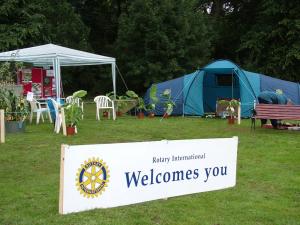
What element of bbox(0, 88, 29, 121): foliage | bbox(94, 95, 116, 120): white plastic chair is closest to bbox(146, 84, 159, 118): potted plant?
bbox(94, 95, 116, 120): white plastic chair

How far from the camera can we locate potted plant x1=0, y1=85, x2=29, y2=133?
410 inches

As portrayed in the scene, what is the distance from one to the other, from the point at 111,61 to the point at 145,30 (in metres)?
9.80

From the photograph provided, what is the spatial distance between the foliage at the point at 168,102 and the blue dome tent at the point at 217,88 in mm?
237

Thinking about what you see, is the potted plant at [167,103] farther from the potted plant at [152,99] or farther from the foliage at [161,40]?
the foliage at [161,40]

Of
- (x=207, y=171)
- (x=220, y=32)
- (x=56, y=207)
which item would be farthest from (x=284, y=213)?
(x=220, y=32)

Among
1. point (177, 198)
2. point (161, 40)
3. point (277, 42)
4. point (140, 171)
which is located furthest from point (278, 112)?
point (277, 42)

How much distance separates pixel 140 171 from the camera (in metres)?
4.62

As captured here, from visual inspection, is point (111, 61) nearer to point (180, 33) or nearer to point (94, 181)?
point (180, 33)

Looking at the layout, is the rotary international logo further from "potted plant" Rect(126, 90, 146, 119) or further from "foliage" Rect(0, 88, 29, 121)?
"potted plant" Rect(126, 90, 146, 119)

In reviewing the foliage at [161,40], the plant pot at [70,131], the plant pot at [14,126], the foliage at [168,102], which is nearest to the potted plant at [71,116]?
the plant pot at [70,131]

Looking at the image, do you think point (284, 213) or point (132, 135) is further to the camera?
point (132, 135)

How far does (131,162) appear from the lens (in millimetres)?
4516

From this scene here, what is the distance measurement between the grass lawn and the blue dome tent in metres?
6.07

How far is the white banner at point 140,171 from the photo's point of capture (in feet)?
13.7
